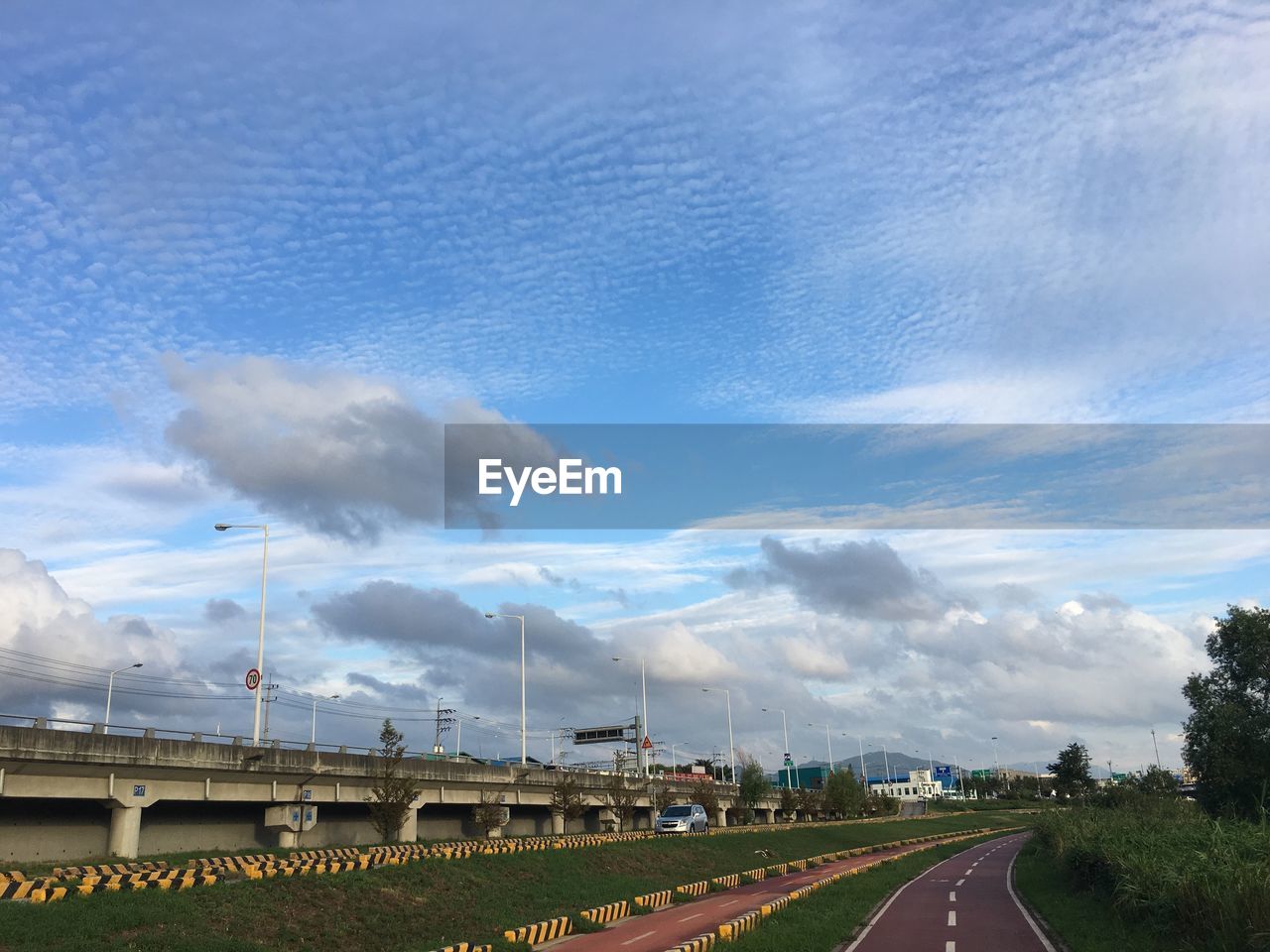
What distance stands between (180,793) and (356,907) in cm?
1374

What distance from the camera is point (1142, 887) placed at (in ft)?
75.4

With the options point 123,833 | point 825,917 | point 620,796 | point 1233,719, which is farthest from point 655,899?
point 1233,719

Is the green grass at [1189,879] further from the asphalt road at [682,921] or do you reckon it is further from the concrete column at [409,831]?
the concrete column at [409,831]

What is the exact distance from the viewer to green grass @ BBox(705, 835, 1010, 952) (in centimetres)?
2406

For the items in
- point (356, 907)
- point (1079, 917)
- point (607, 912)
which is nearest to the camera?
point (1079, 917)

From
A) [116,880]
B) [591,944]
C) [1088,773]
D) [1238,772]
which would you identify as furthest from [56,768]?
[1088,773]

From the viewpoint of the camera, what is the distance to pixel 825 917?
2973 cm

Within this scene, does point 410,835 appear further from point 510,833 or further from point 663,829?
point 663,829

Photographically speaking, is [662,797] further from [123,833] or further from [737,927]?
[737,927]

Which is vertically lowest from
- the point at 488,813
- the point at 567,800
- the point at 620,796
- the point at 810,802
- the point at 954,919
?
the point at 810,802

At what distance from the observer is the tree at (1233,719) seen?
182 feet

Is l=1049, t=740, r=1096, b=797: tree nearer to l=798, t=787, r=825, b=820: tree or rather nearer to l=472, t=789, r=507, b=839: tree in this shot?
l=798, t=787, r=825, b=820: tree

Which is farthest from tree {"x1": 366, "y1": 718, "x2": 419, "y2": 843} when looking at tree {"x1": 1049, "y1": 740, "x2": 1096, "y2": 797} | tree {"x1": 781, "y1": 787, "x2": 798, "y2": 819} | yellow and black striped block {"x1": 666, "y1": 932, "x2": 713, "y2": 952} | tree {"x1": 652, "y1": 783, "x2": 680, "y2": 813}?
tree {"x1": 1049, "y1": 740, "x2": 1096, "y2": 797}

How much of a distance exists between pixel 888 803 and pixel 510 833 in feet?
293
